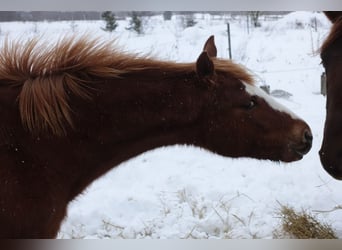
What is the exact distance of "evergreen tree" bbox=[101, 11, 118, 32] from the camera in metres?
2.43

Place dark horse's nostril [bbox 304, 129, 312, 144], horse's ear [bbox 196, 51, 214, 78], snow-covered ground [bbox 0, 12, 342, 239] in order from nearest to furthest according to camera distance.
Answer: horse's ear [bbox 196, 51, 214, 78] < dark horse's nostril [bbox 304, 129, 312, 144] < snow-covered ground [bbox 0, 12, 342, 239]

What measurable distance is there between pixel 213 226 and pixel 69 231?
0.72m

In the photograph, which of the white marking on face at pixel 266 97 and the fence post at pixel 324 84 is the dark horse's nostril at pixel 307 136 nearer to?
the white marking on face at pixel 266 97

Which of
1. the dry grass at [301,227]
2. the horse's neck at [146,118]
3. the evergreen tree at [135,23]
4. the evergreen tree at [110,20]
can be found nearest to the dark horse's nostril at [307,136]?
the dry grass at [301,227]

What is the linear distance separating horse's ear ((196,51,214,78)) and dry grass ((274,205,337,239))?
83cm

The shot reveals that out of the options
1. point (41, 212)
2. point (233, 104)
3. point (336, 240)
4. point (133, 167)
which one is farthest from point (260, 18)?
point (41, 212)

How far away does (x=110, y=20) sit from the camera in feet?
8.04

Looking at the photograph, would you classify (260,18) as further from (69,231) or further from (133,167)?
(69,231)

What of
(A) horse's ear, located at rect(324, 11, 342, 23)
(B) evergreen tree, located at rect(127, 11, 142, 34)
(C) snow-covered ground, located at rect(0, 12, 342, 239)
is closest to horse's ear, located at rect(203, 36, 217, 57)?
(C) snow-covered ground, located at rect(0, 12, 342, 239)

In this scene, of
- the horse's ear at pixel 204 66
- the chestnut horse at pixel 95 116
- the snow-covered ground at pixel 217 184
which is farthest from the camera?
the snow-covered ground at pixel 217 184

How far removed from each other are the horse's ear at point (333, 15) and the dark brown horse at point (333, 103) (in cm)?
1

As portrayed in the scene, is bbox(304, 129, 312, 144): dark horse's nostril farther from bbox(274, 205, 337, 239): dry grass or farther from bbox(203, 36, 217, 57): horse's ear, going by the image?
bbox(203, 36, 217, 57): horse's ear

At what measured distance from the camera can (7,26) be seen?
7.92 ft

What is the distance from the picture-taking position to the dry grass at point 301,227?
2.44m
